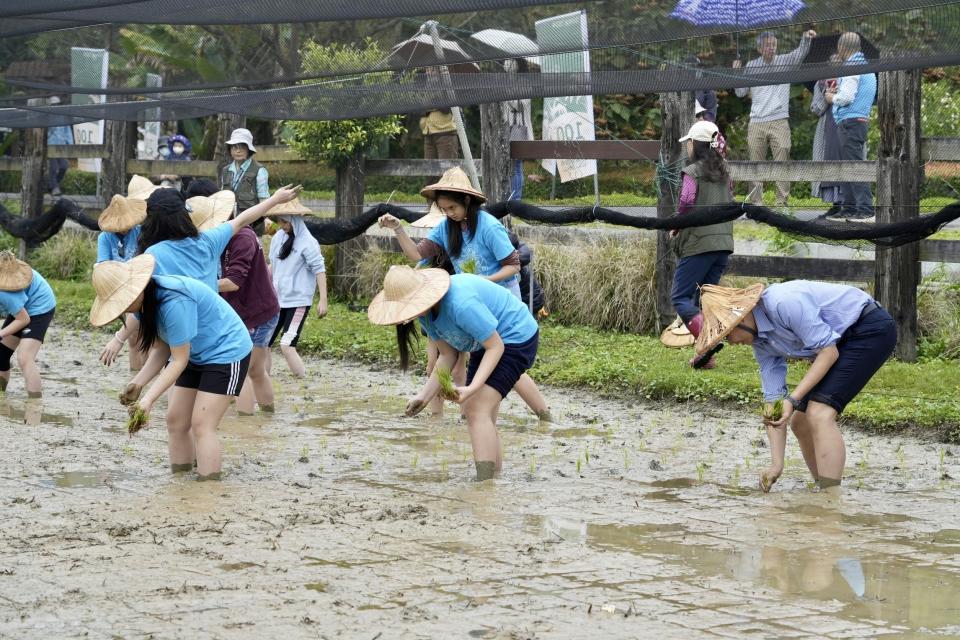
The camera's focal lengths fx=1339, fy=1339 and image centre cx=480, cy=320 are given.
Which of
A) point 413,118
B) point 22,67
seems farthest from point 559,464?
point 413,118

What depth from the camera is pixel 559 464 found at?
7.84 meters

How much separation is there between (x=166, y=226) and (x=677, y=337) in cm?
505

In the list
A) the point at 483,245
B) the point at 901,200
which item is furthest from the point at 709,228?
the point at 483,245

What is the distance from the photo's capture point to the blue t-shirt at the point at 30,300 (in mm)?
10109

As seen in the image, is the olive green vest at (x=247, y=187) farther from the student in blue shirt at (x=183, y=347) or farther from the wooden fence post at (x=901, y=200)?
the student in blue shirt at (x=183, y=347)

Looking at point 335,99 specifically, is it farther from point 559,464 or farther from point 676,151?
point 676,151

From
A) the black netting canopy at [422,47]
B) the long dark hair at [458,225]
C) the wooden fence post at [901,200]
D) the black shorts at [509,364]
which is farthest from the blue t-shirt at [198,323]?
the wooden fence post at [901,200]

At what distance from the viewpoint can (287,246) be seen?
34.7 feet

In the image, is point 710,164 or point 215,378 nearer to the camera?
point 215,378

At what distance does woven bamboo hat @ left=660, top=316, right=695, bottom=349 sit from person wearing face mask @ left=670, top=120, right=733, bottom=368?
36 cm

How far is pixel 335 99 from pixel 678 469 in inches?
140

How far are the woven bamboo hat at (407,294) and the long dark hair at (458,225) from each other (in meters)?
1.80

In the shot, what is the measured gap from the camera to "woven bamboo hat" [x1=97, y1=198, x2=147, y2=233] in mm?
9914

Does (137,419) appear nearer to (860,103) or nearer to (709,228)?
(709,228)
